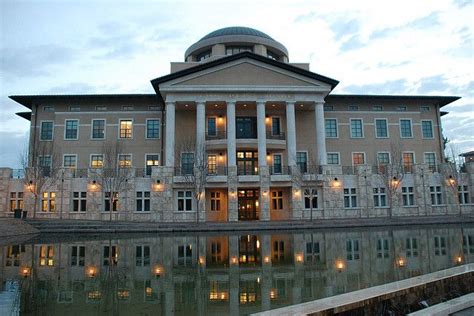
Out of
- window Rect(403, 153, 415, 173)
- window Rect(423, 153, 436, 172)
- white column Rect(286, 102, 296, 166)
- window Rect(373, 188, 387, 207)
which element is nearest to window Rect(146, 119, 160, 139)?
white column Rect(286, 102, 296, 166)

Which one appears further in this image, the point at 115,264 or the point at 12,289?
the point at 115,264

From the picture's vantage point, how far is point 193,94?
35125 mm

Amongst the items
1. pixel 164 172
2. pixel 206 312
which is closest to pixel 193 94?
pixel 164 172

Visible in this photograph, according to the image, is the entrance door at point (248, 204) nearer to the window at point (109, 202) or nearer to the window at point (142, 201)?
the window at point (142, 201)

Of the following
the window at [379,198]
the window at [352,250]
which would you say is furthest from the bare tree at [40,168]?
the window at [379,198]

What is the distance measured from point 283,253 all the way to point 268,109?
24.2 meters

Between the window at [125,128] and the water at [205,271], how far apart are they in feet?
62.7

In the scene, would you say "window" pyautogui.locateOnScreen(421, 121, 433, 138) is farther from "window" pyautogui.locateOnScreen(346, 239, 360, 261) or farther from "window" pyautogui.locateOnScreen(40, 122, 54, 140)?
"window" pyautogui.locateOnScreen(40, 122, 54, 140)

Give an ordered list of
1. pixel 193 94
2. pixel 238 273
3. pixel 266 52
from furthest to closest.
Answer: pixel 266 52 < pixel 193 94 < pixel 238 273

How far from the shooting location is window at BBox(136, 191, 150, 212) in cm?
3308

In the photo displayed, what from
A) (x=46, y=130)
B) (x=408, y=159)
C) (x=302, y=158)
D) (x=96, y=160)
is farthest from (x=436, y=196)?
(x=46, y=130)

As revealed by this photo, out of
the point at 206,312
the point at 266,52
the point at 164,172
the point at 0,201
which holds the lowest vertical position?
the point at 206,312

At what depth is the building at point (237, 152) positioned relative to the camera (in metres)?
33.1

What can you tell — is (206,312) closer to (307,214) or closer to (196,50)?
(307,214)
